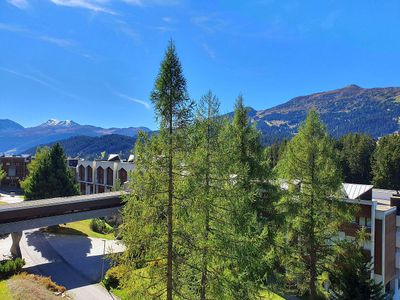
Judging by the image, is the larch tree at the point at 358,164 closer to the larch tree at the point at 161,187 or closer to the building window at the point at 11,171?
the larch tree at the point at 161,187

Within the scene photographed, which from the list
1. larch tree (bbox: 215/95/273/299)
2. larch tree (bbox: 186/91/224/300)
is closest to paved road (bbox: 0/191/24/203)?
larch tree (bbox: 215/95/273/299)

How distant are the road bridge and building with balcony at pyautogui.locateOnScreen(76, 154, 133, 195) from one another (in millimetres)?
28021

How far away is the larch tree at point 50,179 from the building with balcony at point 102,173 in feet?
68.1

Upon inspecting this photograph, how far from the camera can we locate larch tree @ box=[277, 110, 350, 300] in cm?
1936

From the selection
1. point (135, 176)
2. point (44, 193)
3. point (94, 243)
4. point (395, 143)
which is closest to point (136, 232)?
point (135, 176)

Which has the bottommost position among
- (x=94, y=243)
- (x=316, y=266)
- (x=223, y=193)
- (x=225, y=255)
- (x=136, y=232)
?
(x=94, y=243)

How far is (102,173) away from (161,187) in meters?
66.9

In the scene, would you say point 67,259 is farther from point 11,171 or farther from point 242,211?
point 11,171

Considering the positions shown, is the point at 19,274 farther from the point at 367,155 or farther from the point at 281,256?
the point at 367,155

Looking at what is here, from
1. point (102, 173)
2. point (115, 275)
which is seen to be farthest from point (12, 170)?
point (115, 275)

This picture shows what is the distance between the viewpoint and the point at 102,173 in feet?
248

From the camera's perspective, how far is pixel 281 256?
20500 mm

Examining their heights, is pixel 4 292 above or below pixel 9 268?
above

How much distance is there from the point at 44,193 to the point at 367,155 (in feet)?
223
